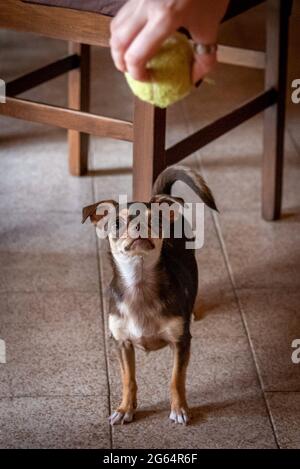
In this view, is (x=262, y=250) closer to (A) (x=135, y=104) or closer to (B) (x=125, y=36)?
(A) (x=135, y=104)

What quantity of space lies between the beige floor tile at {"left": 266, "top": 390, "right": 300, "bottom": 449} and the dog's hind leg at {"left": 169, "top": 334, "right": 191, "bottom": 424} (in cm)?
15

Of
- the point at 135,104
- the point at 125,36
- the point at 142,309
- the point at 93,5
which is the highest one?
the point at 125,36

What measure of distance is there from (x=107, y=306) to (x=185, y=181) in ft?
1.25

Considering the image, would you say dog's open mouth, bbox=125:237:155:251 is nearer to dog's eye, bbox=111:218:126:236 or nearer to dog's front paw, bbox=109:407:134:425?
dog's eye, bbox=111:218:126:236

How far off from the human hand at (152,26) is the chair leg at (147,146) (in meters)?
0.63

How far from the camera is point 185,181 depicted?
5.09ft

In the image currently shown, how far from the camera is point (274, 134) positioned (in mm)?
2109

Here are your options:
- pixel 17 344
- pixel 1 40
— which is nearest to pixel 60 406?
pixel 17 344

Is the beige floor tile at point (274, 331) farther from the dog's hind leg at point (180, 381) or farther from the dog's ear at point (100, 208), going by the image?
the dog's ear at point (100, 208)

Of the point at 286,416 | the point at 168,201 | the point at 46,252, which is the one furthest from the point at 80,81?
the point at 286,416

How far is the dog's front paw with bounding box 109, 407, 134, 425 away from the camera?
148 centimetres

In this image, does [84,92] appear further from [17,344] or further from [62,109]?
[17,344]

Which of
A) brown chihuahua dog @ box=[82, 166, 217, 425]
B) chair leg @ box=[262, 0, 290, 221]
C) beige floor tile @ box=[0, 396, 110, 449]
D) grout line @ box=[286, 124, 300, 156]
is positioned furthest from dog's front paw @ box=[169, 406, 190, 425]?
grout line @ box=[286, 124, 300, 156]

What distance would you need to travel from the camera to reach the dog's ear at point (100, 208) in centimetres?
145
